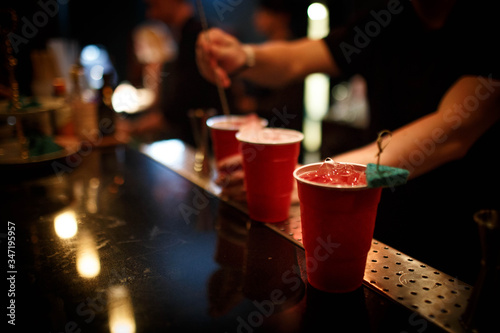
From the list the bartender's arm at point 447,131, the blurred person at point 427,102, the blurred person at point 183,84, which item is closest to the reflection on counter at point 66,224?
the blurred person at point 427,102

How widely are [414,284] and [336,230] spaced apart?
0.24 m

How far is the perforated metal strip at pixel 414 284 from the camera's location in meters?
0.77

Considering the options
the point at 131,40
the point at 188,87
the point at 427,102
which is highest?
the point at 131,40

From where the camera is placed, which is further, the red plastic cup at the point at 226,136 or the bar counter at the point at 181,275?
the red plastic cup at the point at 226,136

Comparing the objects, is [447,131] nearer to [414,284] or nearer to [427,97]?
[427,97]

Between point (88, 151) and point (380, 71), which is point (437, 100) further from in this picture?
point (88, 151)

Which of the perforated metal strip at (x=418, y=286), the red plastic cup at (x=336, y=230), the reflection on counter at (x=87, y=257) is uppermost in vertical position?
the red plastic cup at (x=336, y=230)

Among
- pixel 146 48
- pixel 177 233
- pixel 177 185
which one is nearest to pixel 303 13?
pixel 146 48

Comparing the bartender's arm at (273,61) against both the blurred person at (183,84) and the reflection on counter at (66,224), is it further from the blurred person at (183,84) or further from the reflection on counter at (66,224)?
the blurred person at (183,84)

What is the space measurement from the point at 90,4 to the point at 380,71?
23.7 ft

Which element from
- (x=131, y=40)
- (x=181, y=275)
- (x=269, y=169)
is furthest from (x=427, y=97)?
(x=131, y=40)

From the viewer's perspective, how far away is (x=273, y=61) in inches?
79.4

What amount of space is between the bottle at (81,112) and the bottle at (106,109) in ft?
0.11

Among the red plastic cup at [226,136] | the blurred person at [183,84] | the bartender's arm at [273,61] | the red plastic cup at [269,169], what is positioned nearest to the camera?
the red plastic cup at [269,169]
